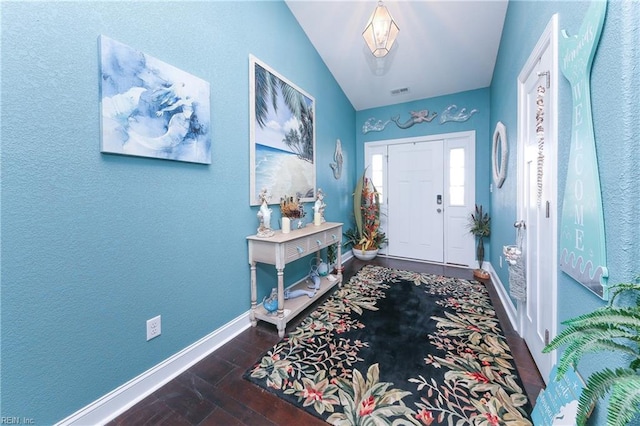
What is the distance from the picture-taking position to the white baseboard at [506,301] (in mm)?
2027

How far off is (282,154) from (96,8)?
157cm

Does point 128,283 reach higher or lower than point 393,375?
higher

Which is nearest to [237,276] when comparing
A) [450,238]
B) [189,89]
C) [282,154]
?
[282,154]

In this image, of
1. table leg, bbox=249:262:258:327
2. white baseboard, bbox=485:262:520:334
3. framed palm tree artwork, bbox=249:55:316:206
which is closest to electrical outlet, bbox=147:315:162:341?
table leg, bbox=249:262:258:327

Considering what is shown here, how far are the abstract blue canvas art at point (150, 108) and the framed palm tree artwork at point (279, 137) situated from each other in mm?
519

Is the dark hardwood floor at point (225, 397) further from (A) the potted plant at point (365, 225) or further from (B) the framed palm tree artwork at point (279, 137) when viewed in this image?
(A) the potted plant at point (365, 225)

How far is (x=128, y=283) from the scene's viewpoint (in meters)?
1.36

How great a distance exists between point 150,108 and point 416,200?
3784 millimetres

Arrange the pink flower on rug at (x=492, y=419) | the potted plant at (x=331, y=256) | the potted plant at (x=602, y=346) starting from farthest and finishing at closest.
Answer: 1. the potted plant at (x=331, y=256)
2. the pink flower on rug at (x=492, y=419)
3. the potted plant at (x=602, y=346)

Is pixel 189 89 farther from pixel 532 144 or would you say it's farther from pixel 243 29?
pixel 532 144

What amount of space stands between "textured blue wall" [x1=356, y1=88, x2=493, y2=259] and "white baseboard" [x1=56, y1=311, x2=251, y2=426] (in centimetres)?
368

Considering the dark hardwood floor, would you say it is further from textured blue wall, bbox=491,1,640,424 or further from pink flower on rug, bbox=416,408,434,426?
textured blue wall, bbox=491,1,640,424

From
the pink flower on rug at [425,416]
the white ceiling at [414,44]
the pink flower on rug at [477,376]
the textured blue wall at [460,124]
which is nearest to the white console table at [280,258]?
the pink flower on rug at [425,416]

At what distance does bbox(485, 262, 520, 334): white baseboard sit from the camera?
2.03 metres
